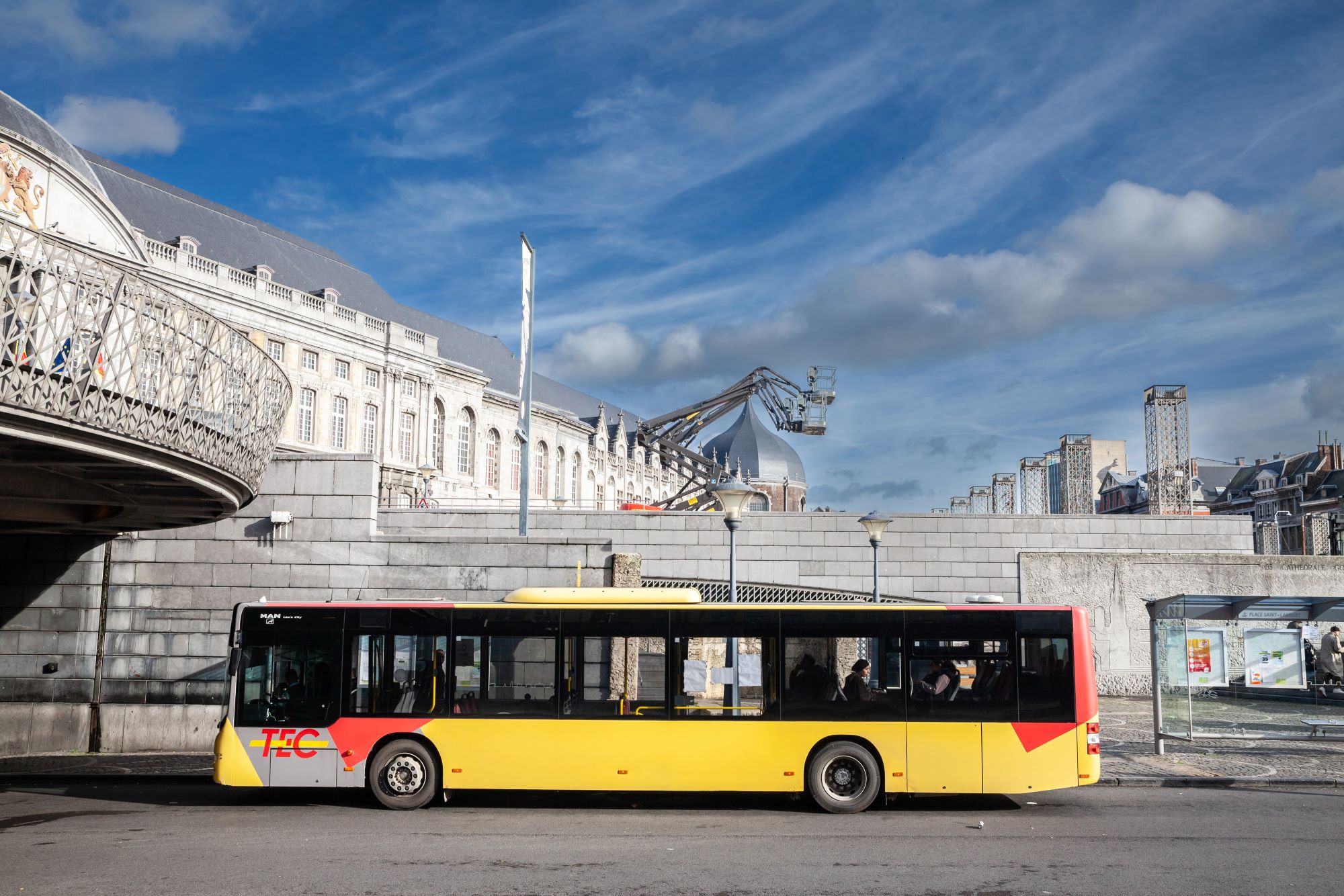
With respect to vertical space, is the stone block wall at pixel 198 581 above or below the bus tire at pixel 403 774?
above

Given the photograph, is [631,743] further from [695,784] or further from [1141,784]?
[1141,784]

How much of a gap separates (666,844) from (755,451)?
4998 inches

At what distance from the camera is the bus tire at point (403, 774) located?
14.5 m

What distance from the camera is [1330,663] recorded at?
812 inches

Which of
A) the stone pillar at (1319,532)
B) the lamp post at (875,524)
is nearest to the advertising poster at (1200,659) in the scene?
the lamp post at (875,524)

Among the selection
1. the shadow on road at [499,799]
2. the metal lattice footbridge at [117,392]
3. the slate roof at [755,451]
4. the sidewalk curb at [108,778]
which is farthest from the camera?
the slate roof at [755,451]

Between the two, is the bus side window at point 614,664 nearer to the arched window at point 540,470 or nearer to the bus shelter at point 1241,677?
the bus shelter at point 1241,677

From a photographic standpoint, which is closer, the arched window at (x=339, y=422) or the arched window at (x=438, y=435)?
the arched window at (x=339, y=422)

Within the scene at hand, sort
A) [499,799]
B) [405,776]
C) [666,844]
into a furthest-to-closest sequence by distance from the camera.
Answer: [499,799]
[405,776]
[666,844]

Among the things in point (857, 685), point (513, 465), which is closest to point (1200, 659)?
point (857, 685)

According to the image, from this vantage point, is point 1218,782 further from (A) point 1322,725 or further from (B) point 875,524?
(B) point 875,524

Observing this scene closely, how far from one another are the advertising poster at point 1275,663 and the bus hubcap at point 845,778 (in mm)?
9484

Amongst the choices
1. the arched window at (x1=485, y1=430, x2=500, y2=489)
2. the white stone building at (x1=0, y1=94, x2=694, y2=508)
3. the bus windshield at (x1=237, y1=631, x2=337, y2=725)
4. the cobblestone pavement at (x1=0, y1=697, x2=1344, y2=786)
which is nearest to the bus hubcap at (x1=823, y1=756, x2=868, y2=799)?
the cobblestone pavement at (x1=0, y1=697, x2=1344, y2=786)

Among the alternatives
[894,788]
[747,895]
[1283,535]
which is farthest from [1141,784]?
[1283,535]
